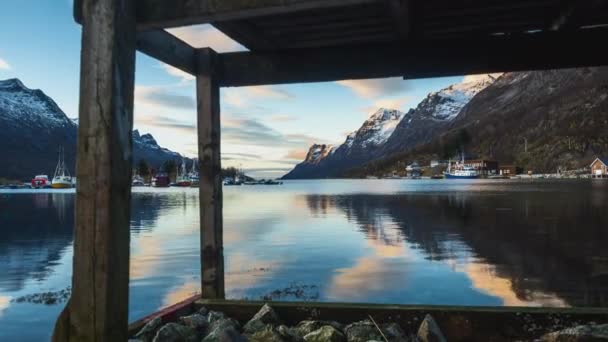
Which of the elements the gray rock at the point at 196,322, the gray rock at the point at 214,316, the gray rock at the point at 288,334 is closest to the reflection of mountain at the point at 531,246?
the gray rock at the point at 288,334

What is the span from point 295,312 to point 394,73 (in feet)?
12.5

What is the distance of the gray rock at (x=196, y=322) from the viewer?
652 cm

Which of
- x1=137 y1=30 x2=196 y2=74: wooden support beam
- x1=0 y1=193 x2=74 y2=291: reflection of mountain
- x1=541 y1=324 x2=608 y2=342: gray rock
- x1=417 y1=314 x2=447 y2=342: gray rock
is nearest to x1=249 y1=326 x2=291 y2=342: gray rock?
x1=417 y1=314 x2=447 y2=342: gray rock

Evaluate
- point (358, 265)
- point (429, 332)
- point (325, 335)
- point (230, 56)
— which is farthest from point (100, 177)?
point (358, 265)

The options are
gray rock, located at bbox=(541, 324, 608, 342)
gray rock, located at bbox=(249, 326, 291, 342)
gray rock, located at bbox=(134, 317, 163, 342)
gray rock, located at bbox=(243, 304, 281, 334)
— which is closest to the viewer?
gray rock, located at bbox=(541, 324, 608, 342)

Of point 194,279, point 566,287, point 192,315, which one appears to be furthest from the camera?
point 194,279

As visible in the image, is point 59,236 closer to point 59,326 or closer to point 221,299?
point 221,299

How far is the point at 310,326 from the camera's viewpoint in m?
6.44

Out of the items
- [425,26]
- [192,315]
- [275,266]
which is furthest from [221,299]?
[275,266]

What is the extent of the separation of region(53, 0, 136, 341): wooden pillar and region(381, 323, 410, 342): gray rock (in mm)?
3241

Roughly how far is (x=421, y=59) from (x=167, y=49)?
145 inches

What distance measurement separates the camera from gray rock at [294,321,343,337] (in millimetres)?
6375

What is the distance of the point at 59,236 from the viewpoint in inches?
1244

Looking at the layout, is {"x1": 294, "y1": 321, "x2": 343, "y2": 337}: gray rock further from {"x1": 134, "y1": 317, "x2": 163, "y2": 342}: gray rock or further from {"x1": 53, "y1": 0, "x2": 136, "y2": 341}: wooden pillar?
{"x1": 53, "y1": 0, "x2": 136, "y2": 341}: wooden pillar
